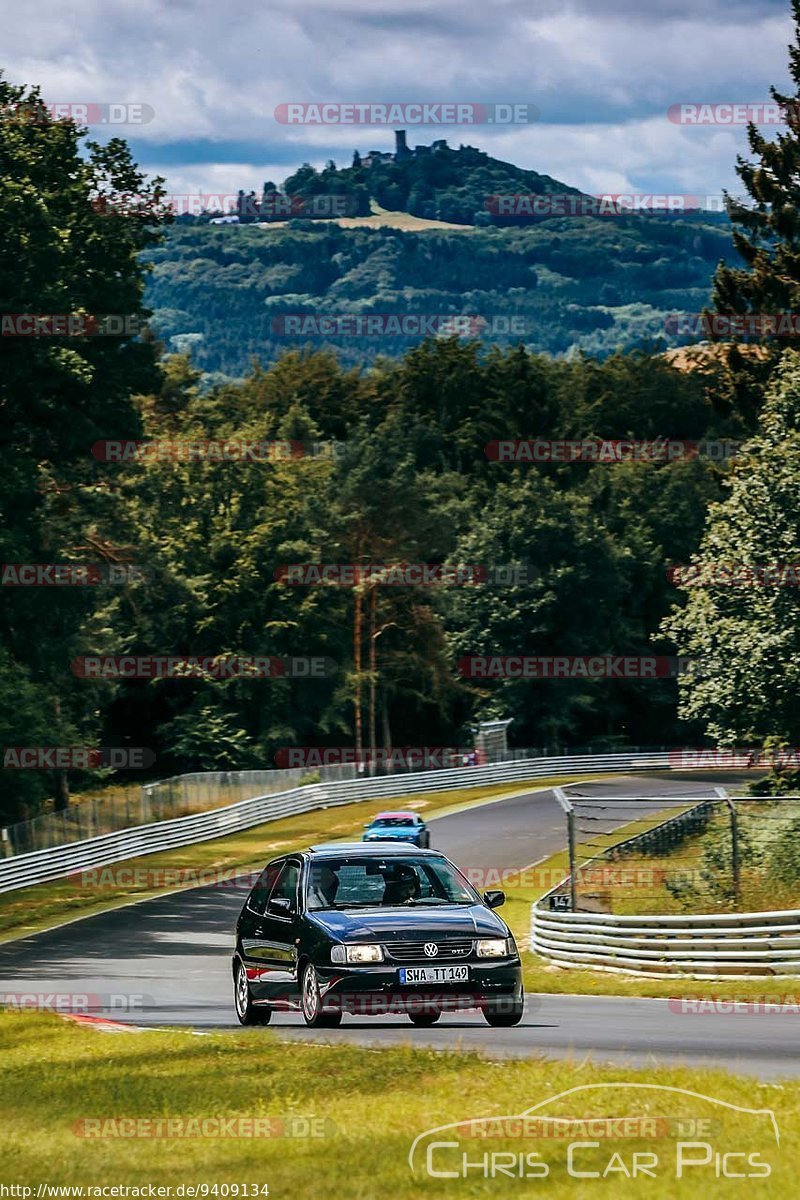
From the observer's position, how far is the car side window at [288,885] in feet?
52.8

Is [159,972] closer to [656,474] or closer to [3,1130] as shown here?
[3,1130]

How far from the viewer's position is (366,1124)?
9305 mm

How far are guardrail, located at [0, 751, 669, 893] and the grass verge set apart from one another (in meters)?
30.7

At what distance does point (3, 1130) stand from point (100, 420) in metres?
36.8

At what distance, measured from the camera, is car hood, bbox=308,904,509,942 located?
14805 mm

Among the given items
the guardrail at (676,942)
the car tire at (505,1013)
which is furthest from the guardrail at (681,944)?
the car tire at (505,1013)

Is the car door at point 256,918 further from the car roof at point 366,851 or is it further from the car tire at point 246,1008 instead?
the car roof at point 366,851

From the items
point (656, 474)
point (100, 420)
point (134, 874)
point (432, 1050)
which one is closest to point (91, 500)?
point (100, 420)

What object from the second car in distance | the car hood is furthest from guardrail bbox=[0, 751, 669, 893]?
the car hood

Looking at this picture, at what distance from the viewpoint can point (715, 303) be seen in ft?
194

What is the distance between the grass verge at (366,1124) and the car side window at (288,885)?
274 centimetres

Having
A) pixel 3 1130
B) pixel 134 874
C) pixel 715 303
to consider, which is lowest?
pixel 134 874

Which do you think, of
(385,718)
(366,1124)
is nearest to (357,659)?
(385,718)

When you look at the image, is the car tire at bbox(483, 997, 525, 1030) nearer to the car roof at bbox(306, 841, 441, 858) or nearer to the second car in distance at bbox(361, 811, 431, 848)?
the car roof at bbox(306, 841, 441, 858)
